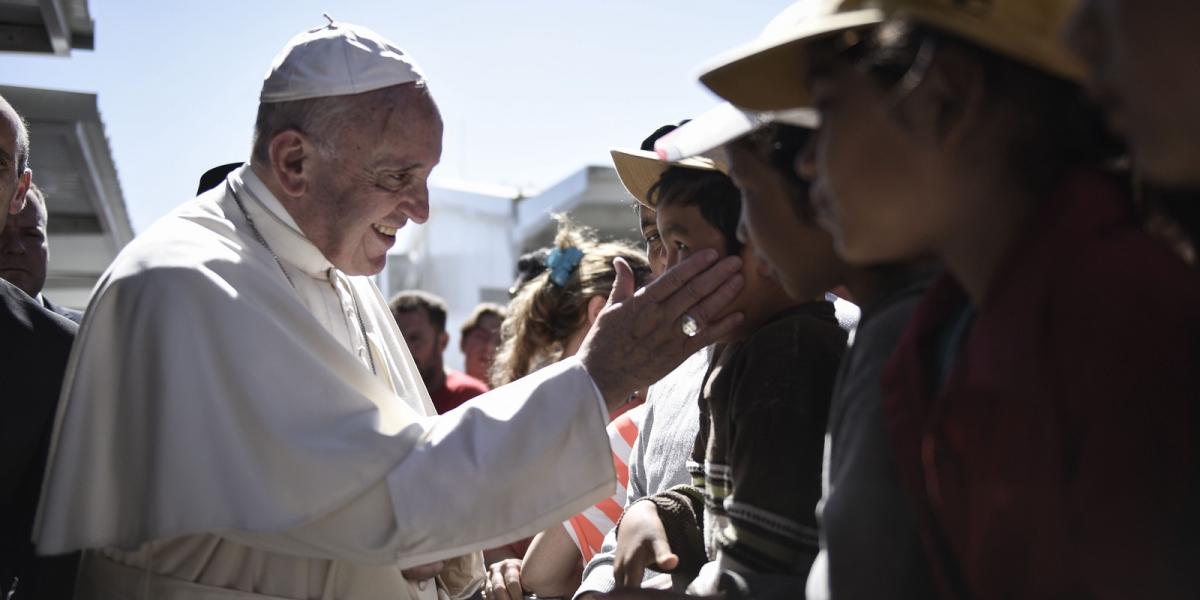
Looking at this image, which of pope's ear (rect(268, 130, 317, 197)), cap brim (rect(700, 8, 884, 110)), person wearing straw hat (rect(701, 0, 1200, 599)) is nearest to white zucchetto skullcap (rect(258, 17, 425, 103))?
pope's ear (rect(268, 130, 317, 197))

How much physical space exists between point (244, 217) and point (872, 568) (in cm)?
254

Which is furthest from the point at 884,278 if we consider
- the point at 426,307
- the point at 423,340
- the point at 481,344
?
the point at 481,344

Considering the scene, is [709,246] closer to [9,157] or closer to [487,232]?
[9,157]

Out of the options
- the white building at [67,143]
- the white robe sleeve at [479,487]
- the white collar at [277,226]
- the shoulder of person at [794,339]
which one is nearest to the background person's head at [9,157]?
the white collar at [277,226]

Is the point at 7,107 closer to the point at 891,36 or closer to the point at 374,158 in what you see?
the point at 374,158

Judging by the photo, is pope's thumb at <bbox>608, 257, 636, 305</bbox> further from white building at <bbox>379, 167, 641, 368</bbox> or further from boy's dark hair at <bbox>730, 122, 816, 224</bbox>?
white building at <bbox>379, 167, 641, 368</bbox>

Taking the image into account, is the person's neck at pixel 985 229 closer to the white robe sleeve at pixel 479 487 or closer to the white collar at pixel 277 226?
the white robe sleeve at pixel 479 487

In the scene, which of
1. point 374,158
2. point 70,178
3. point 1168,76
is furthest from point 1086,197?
point 70,178

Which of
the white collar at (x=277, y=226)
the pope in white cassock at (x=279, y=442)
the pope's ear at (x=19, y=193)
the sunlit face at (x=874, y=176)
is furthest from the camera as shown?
the pope's ear at (x=19, y=193)

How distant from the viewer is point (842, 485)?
1.55 m

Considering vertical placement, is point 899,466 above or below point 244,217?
above

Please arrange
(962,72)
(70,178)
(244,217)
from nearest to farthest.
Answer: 1. (962,72)
2. (244,217)
3. (70,178)

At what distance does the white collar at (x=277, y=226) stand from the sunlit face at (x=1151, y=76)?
8.92 feet

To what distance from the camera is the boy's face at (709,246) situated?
8.60 ft
